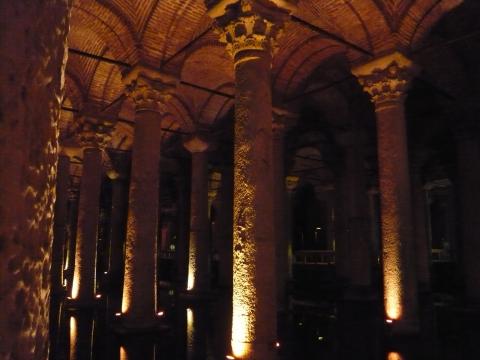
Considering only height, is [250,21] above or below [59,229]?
above

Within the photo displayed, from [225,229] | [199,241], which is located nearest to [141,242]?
[199,241]

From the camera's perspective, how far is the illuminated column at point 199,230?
12906mm

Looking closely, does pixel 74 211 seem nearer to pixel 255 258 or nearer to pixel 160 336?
pixel 160 336

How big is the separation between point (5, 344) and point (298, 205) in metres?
26.5

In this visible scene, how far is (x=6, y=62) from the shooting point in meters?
0.93

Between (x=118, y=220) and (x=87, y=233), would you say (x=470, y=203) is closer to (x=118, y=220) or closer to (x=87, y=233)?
(x=87, y=233)

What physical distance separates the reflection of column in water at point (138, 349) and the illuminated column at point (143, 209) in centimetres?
45

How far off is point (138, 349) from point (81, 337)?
1.57m

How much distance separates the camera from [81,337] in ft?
24.4

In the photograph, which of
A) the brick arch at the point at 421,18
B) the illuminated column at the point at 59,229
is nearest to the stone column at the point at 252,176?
the brick arch at the point at 421,18

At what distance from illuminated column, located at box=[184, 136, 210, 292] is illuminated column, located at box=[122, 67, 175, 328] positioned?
17.0 ft

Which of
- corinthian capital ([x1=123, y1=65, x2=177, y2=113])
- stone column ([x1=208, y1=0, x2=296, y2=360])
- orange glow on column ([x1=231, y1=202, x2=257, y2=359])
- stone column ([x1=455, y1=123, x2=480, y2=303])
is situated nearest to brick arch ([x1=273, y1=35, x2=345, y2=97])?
corinthian capital ([x1=123, y1=65, x2=177, y2=113])

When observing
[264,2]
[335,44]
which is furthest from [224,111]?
[264,2]

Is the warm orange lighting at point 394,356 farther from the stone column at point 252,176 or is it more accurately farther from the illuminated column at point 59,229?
the illuminated column at point 59,229
